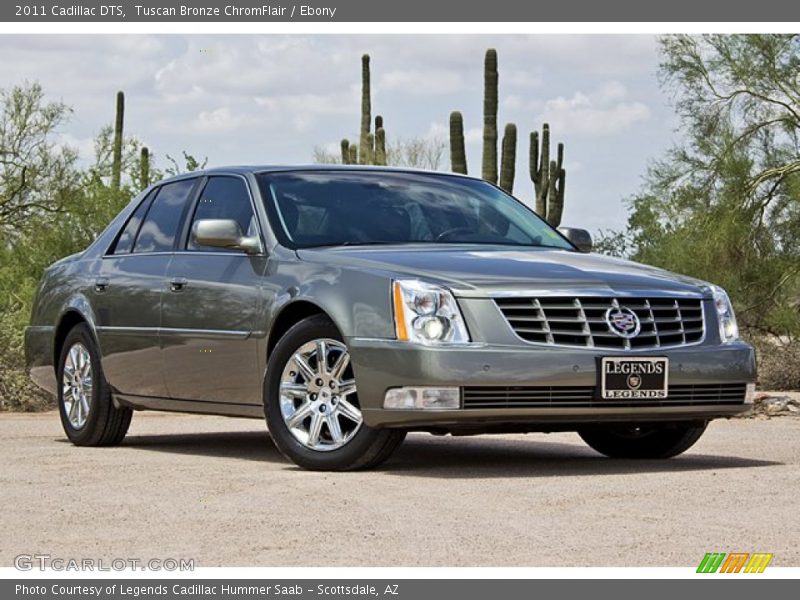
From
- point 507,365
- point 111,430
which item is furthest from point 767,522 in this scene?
point 111,430

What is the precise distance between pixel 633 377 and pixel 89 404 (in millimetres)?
4180

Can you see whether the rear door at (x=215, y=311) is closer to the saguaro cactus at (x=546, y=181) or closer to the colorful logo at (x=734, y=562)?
the colorful logo at (x=734, y=562)

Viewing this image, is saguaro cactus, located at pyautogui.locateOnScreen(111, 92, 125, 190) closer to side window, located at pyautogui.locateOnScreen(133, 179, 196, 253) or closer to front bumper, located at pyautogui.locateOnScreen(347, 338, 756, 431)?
side window, located at pyautogui.locateOnScreen(133, 179, 196, 253)

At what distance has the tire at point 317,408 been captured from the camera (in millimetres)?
9055

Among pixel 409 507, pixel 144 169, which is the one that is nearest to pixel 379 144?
pixel 144 169

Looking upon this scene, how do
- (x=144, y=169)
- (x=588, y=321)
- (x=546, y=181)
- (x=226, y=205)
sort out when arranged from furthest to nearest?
1. (x=546, y=181)
2. (x=144, y=169)
3. (x=226, y=205)
4. (x=588, y=321)

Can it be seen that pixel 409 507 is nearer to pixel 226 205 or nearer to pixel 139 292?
pixel 226 205

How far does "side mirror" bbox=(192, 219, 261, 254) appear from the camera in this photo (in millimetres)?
9836

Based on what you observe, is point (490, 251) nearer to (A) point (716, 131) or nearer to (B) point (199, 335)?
(B) point (199, 335)

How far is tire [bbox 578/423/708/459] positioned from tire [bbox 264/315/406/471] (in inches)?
63.3

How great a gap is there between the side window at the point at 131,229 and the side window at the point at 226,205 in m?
0.84

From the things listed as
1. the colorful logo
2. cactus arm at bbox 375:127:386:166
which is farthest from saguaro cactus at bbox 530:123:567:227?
the colorful logo

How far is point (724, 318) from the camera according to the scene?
9.70 m

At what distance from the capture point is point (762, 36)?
974 inches
